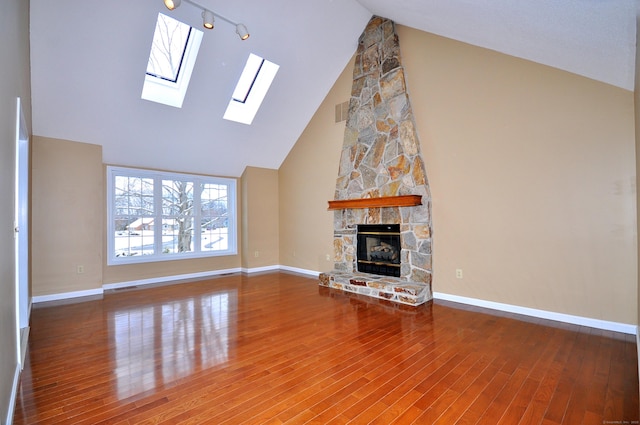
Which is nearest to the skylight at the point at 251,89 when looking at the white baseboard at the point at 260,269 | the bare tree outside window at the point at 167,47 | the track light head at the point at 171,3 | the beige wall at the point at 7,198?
the bare tree outside window at the point at 167,47

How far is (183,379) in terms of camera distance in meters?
2.24

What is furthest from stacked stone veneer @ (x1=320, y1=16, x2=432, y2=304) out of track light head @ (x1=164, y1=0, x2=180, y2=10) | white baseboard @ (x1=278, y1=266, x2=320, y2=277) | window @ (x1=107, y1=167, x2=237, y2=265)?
track light head @ (x1=164, y1=0, x2=180, y2=10)

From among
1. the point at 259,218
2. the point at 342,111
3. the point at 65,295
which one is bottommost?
the point at 65,295

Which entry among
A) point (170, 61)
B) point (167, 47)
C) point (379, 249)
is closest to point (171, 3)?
point (167, 47)

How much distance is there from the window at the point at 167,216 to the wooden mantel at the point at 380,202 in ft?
8.26

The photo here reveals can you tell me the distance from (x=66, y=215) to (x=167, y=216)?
1.58 meters

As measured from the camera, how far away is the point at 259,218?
6734 mm

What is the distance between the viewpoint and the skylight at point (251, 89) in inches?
206

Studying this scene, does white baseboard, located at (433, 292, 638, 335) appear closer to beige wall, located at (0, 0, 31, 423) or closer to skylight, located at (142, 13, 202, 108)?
beige wall, located at (0, 0, 31, 423)

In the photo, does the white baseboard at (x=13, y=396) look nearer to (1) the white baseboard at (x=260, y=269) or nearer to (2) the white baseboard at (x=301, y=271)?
(1) the white baseboard at (x=260, y=269)

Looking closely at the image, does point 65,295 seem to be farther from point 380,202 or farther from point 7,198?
point 380,202

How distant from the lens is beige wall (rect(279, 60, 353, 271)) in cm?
582

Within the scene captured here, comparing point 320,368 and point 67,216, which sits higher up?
point 67,216

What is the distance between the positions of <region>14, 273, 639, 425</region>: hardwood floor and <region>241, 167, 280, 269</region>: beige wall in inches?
106
